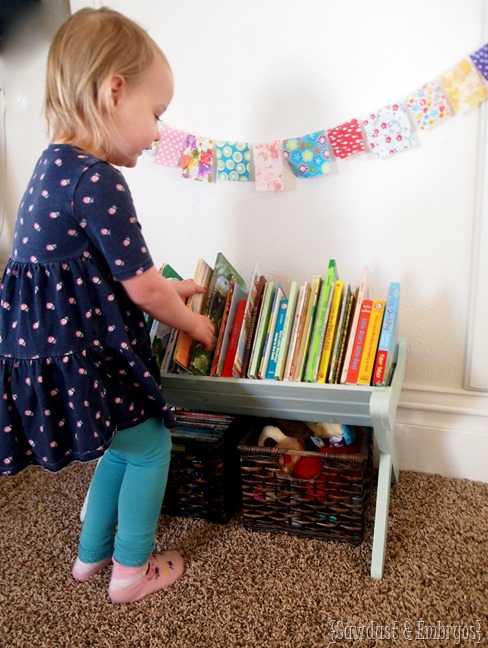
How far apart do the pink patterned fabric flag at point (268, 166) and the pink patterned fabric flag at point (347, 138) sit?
127 millimetres

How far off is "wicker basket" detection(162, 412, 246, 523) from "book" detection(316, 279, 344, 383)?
0.27 meters

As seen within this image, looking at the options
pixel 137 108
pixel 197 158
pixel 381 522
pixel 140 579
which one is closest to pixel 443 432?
pixel 381 522

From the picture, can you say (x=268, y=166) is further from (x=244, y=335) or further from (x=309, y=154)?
(x=244, y=335)

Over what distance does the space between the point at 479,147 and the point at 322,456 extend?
72cm

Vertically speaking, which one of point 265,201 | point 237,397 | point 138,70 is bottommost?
point 237,397

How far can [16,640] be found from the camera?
93 cm

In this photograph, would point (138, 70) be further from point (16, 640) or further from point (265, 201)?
point (16, 640)

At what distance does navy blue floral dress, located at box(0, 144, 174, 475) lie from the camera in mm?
833

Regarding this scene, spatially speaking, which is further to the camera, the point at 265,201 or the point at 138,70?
the point at 265,201

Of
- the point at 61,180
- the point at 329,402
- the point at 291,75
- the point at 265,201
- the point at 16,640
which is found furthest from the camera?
the point at 265,201

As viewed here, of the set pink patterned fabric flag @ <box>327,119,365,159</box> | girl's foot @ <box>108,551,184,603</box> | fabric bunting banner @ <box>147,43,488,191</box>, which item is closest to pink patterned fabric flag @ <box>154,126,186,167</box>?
fabric bunting banner @ <box>147,43,488,191</box>

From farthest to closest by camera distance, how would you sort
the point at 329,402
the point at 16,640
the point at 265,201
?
1. the point at 265,201
2. the point at 329,402
3. the point at 16,640

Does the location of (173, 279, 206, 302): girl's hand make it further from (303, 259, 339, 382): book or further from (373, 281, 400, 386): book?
(373, 281, 400, 386): book

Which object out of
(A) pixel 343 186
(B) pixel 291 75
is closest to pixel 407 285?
(A) pixel 343 186
